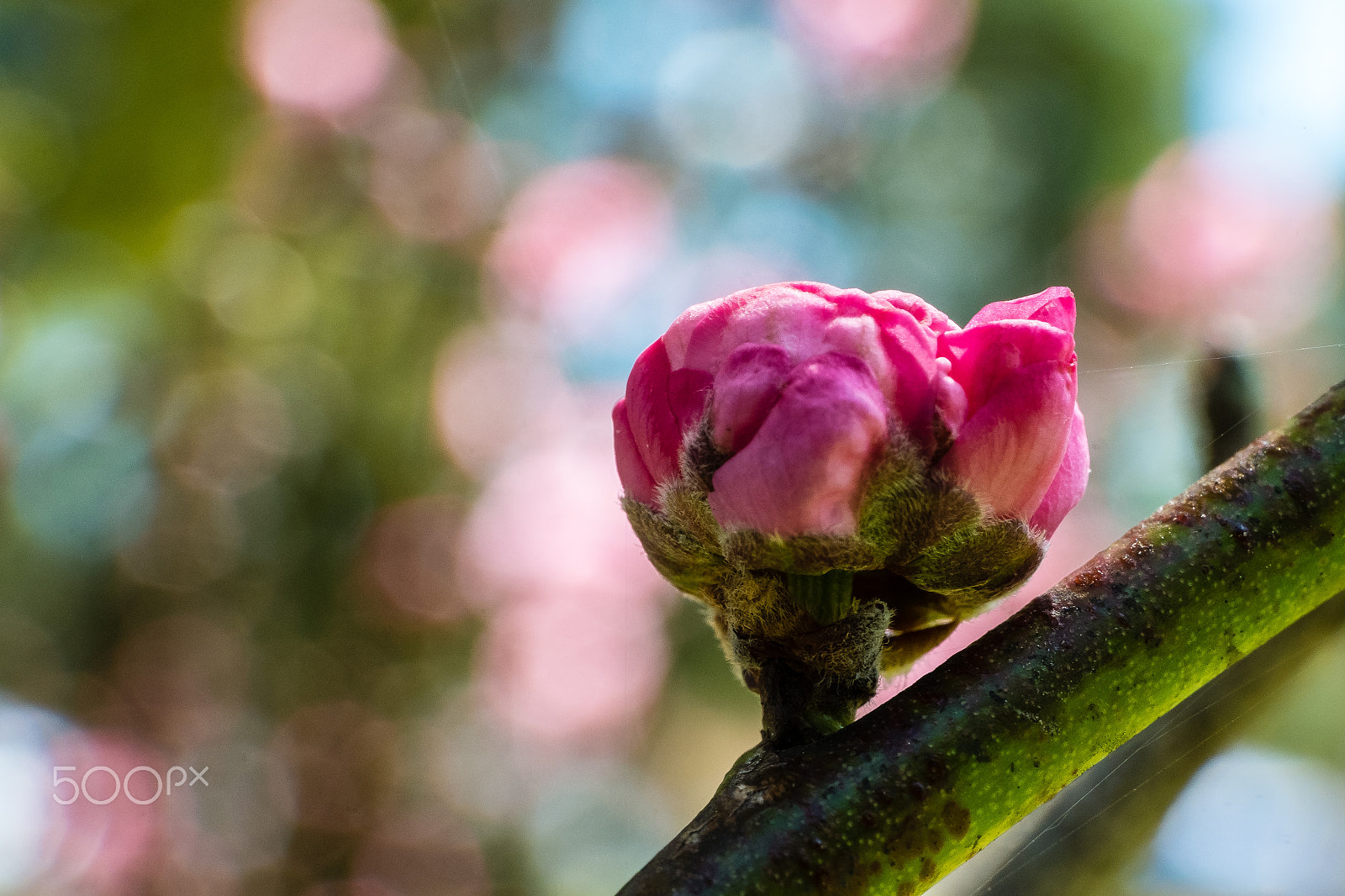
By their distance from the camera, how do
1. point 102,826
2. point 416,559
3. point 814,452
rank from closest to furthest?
point 814,452 → point 102,826 → point 416,559

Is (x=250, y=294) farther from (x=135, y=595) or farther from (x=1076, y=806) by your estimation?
(x=1076, y=806)

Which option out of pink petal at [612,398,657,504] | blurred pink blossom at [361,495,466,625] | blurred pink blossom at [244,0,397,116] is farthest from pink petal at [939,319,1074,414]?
blurred pink blossom at [244,0,397,116]

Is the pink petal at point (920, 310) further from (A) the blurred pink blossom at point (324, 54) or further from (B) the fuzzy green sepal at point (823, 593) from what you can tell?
(A) the blurred pink blossom at point (324, 54)
